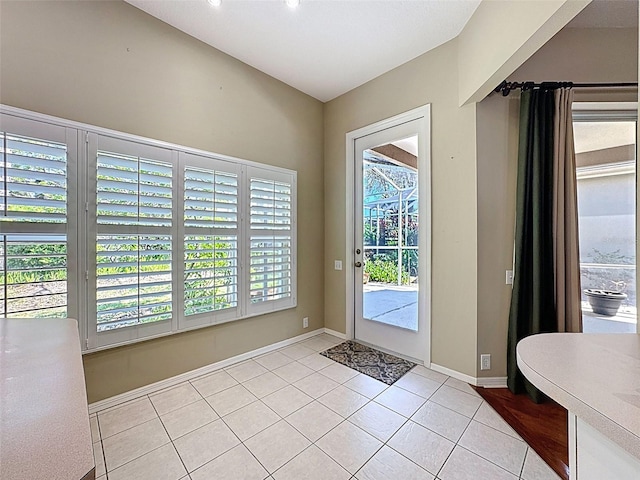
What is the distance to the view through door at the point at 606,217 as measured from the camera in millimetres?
2137

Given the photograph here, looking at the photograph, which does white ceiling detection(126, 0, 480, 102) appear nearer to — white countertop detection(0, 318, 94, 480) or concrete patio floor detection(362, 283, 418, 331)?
concrete patio floor detection(362, 283, 418, 331)

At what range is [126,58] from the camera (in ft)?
6.90

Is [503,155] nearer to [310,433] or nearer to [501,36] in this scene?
[501,36]

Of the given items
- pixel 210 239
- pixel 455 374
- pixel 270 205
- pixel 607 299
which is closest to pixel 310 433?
pixel 455 374

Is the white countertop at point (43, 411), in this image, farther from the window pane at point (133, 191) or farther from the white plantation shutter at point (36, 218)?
the window pane at point (133, 191)

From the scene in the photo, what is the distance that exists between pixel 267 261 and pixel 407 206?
1570 millimetres

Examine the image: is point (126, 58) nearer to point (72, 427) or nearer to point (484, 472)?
point (72, 427)

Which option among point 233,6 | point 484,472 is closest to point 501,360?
point 484,472

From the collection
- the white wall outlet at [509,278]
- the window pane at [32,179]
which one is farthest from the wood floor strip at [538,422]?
the window pane at [32,179]

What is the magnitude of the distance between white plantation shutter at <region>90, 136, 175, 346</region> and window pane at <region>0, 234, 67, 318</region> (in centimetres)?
19

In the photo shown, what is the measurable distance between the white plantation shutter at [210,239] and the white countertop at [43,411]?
4.68 ft

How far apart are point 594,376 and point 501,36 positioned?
2.02 meters

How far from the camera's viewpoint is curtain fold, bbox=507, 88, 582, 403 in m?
2.08

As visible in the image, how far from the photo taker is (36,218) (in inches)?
68.6
